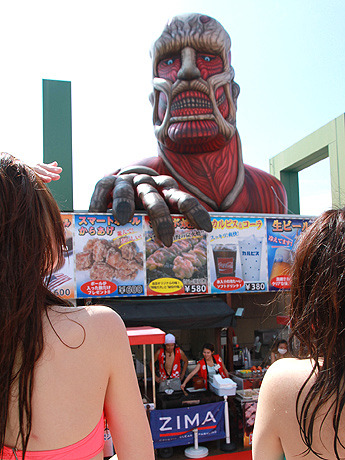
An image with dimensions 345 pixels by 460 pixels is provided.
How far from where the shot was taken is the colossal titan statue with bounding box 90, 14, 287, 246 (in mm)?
8781

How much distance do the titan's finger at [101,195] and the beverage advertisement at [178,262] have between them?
99 centimetres

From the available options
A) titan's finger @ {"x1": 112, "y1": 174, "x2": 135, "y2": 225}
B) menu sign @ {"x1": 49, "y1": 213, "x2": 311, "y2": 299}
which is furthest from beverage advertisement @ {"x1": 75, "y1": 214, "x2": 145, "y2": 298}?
titan's finger @ {"x1": 112, "y1": 174, "x2": 135, "y2": 225}

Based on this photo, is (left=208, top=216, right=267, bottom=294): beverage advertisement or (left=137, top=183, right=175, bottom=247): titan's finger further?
(left=208, top=216, right=267, bottom=294): beverage advertisement

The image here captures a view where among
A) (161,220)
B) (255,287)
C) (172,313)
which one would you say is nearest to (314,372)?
(161,220)

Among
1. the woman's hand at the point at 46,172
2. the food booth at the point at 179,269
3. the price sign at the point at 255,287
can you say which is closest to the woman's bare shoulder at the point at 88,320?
the woman's hand at the point at 46,172

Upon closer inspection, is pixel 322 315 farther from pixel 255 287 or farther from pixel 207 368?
pixel 255 287

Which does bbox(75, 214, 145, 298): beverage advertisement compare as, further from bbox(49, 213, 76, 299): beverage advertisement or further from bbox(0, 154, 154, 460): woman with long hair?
bbox(0, 154, 154, 460): woman with long hair

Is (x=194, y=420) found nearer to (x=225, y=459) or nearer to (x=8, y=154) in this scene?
(x=225, y=459)

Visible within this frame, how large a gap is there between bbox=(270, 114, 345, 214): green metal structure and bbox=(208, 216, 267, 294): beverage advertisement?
549 centimetres

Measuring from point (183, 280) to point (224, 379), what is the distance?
203cm

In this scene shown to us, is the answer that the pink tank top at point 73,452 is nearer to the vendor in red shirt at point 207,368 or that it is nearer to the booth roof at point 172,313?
the vendor in red shirt at point 207,368

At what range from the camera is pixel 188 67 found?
8.70 meters

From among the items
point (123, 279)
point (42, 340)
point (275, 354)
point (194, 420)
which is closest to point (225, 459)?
A: point (194, 420)

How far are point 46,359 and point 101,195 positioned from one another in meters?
7.13
